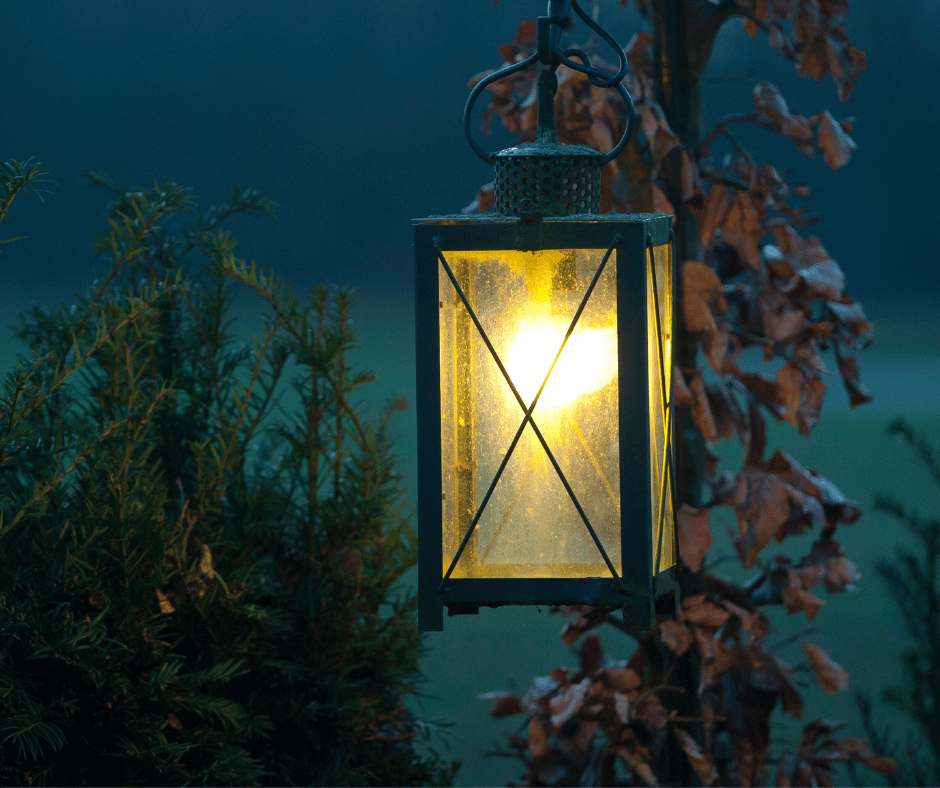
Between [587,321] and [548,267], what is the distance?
6 centimetres

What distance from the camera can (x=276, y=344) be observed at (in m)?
1.46

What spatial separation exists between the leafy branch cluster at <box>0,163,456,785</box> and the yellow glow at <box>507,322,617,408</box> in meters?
0.56

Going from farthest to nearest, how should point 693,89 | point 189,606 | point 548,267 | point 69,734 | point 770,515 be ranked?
point 693,89 → point 770,515 → point 189,606 → point 69,734 → point 548,267

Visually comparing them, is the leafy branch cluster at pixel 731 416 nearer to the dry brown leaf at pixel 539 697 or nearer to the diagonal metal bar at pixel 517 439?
the dry brown leaf at pixel 539 697

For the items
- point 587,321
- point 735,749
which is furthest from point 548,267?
point 735,749

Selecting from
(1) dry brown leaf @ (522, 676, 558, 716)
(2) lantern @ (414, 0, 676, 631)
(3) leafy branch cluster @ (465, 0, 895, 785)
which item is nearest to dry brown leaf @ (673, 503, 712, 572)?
(3) leafy branch cluster @ (465, 0, 895, 785)

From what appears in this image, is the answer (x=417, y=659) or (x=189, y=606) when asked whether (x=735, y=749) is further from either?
(x=189, y=606)

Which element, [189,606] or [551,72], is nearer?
[551,72]

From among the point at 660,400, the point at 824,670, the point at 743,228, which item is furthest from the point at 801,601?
the point at 660,400

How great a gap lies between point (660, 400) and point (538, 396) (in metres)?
0.18

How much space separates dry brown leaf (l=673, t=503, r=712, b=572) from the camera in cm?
138

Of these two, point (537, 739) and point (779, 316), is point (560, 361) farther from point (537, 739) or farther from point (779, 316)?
point (537, 739)

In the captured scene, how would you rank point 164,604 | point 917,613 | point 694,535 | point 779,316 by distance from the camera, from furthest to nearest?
point 917,613 → point 779,316 → point 694,535 → point 164,604

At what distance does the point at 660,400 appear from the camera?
0.91 metres
